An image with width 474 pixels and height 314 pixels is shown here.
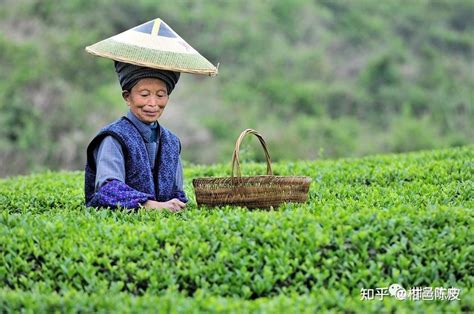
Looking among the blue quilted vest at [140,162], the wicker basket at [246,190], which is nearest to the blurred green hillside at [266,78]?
the blue quilted vest at [140,162]

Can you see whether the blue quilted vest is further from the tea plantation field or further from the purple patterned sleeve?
the tea plantation field

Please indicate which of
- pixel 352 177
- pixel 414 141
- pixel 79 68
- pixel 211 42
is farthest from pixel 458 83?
pixel 352 177

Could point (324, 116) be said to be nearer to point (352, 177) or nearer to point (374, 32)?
point (374, 32)

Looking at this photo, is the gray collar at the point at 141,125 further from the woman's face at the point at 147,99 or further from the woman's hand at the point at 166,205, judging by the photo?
the woman's hand at the point at 166,205

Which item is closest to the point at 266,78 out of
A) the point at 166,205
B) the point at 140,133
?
the point at 140,133

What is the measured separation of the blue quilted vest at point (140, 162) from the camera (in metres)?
6.01

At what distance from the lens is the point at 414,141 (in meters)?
30.2

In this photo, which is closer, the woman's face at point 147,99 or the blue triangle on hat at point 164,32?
the woman's face at point 147,99

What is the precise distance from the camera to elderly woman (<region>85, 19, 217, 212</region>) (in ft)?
19.2

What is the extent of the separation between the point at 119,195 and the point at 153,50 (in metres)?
1.00

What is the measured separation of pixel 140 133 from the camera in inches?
243

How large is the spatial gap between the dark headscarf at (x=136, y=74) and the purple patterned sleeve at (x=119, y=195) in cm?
72

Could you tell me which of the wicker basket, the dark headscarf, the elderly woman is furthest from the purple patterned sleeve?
the dark headscarf

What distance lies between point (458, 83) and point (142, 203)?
3029 cm
